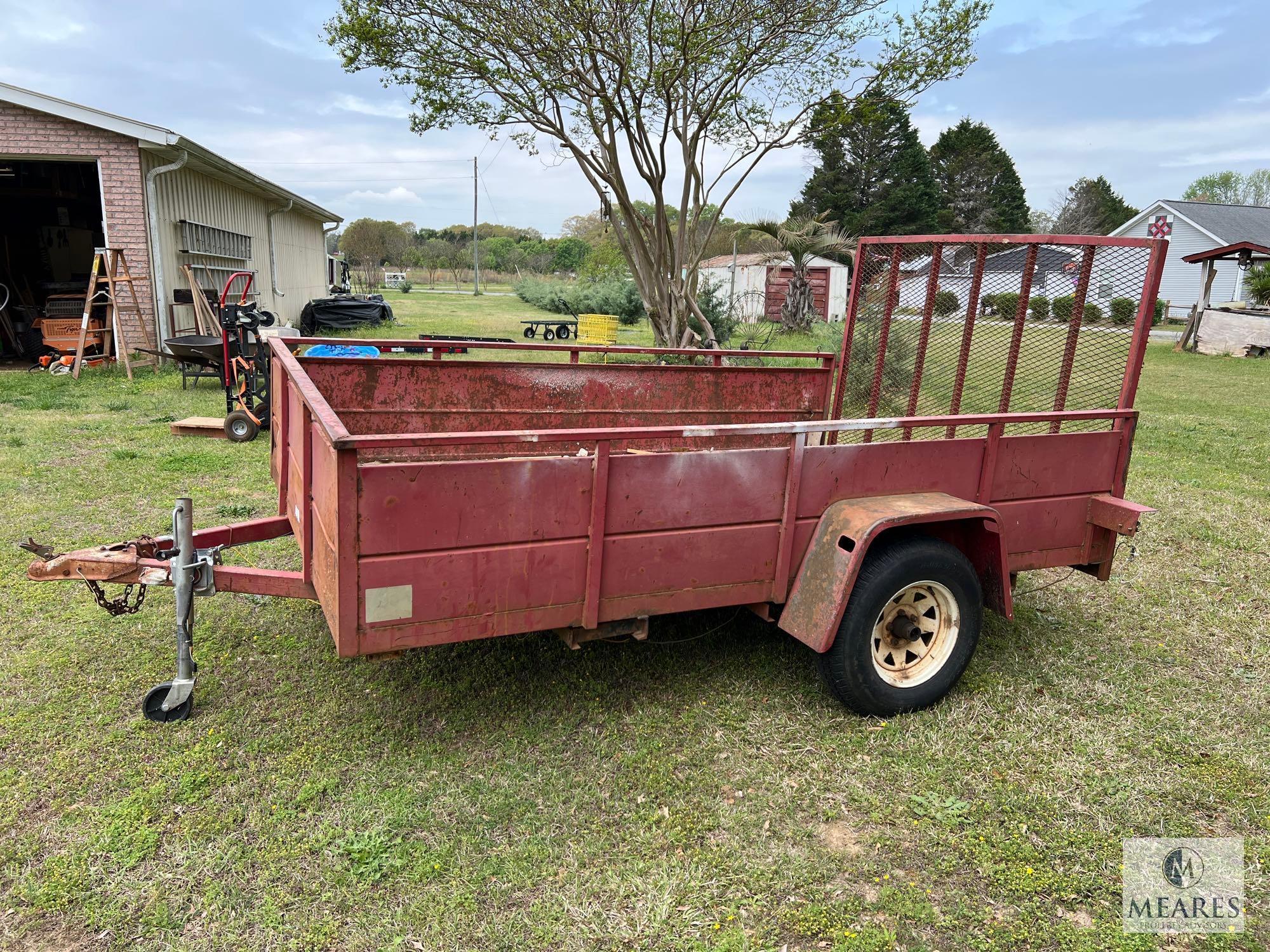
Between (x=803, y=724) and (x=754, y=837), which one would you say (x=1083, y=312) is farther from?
(x=754, y=837)

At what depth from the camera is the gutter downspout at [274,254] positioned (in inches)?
753

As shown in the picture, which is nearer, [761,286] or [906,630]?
[906,630]

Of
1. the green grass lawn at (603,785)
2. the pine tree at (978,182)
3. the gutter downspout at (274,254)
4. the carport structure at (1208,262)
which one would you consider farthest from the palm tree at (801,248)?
the pine tree at (978,182)

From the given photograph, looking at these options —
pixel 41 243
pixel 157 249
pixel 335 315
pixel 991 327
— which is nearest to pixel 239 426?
pixel 157 249

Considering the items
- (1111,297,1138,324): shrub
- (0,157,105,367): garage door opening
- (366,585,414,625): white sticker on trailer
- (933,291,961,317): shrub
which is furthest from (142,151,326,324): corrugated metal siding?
(1111,297,1138,324): shrub

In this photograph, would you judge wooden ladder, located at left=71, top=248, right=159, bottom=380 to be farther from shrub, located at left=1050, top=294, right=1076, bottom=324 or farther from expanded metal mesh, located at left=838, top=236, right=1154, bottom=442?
shrub, located at left=1050, top=294, right=1076, bottom=324

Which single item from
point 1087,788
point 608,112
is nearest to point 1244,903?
point 1087,788

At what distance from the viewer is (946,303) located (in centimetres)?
449

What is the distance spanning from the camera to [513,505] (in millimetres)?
2637

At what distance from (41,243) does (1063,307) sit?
702 inches

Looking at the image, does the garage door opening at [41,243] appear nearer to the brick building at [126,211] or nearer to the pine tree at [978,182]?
the brick building at [126,211]

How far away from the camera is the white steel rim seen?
130 inches

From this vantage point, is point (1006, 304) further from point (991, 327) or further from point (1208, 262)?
point (1208, 262)

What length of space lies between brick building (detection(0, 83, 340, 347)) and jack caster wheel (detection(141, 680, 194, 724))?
1046cm
